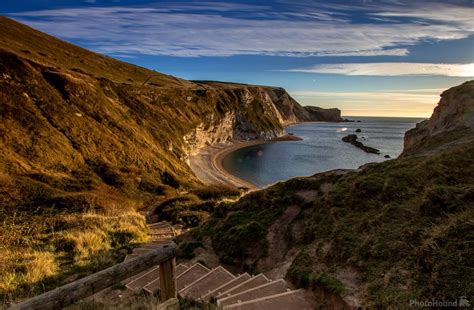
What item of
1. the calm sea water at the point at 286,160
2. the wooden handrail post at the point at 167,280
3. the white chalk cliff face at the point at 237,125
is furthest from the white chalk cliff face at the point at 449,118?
the white chalk cliff face at the point at 237,125

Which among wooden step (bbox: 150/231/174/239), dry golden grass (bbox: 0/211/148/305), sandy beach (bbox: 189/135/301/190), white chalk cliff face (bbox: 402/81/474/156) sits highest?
white chalk cliff face (bbox: 402/81/474/156)

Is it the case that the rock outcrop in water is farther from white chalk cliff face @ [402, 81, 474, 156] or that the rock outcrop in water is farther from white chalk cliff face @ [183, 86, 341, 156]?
white chalk cliff face @ [402, 81, 474, 156]

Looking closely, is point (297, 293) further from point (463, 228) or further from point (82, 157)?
point (82, 157)

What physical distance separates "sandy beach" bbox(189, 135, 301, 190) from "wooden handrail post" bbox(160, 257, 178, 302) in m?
46.9

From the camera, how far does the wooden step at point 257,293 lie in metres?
5.78

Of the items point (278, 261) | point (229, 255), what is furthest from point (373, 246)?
point (229, 255)

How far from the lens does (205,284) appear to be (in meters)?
7.86

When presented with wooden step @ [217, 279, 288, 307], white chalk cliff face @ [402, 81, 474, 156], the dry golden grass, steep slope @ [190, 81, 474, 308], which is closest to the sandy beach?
white chalk cliff face @ [402, 81, 474, 156]

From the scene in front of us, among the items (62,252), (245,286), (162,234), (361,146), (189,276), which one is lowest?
(361,146)

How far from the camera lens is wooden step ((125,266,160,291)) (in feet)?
30.1

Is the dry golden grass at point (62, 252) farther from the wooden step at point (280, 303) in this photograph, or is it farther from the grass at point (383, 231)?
the wooden step at point (280, 303)

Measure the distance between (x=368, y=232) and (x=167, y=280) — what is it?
14.7ft

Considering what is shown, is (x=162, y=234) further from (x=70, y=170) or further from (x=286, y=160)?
(x=286, y=160)

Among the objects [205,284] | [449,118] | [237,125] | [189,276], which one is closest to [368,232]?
[205,284]
